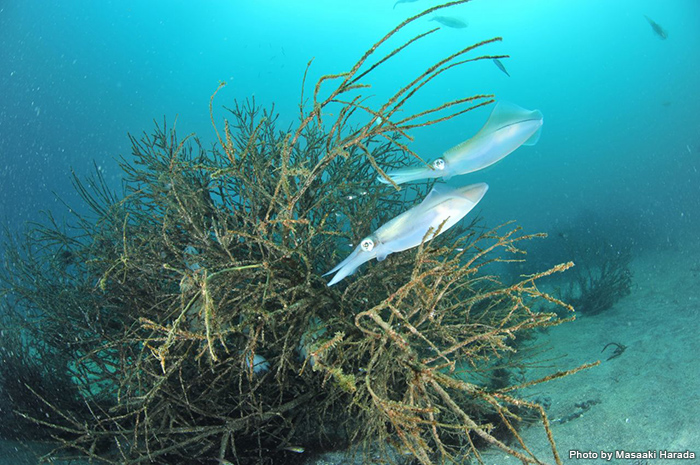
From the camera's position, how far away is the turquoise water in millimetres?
46469

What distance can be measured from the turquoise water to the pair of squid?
35463mm

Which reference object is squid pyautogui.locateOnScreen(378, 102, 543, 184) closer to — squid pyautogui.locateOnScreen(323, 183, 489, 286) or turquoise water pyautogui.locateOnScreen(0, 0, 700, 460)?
squid pyautogui.locateOnScreen(323, 183, 489, 286)

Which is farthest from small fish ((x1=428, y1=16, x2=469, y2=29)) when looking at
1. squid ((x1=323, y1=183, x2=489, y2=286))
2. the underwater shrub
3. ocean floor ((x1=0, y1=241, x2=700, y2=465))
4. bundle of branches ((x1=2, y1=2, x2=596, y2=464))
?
squid ((x1=323, y1=183, x2=489, y2=286))

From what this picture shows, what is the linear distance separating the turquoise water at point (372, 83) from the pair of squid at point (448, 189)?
3546cm

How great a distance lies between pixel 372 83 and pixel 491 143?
49315mm

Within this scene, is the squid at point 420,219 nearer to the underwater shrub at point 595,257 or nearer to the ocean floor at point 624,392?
the ocean floor at point 624,392

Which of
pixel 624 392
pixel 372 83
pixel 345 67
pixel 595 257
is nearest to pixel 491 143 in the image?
pixel 624 392

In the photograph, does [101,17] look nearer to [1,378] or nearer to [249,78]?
[249,78]

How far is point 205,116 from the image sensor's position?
5931 centimetres

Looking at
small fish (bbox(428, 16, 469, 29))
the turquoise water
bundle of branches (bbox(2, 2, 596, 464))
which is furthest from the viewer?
the turquoise water

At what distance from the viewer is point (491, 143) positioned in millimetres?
2766

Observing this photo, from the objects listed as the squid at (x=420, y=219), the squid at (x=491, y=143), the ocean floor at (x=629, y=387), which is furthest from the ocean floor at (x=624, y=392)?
the squid at (x=491, y=143)

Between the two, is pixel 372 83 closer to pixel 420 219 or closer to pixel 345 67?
pixel 345 67

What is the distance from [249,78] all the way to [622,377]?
3162 inches
